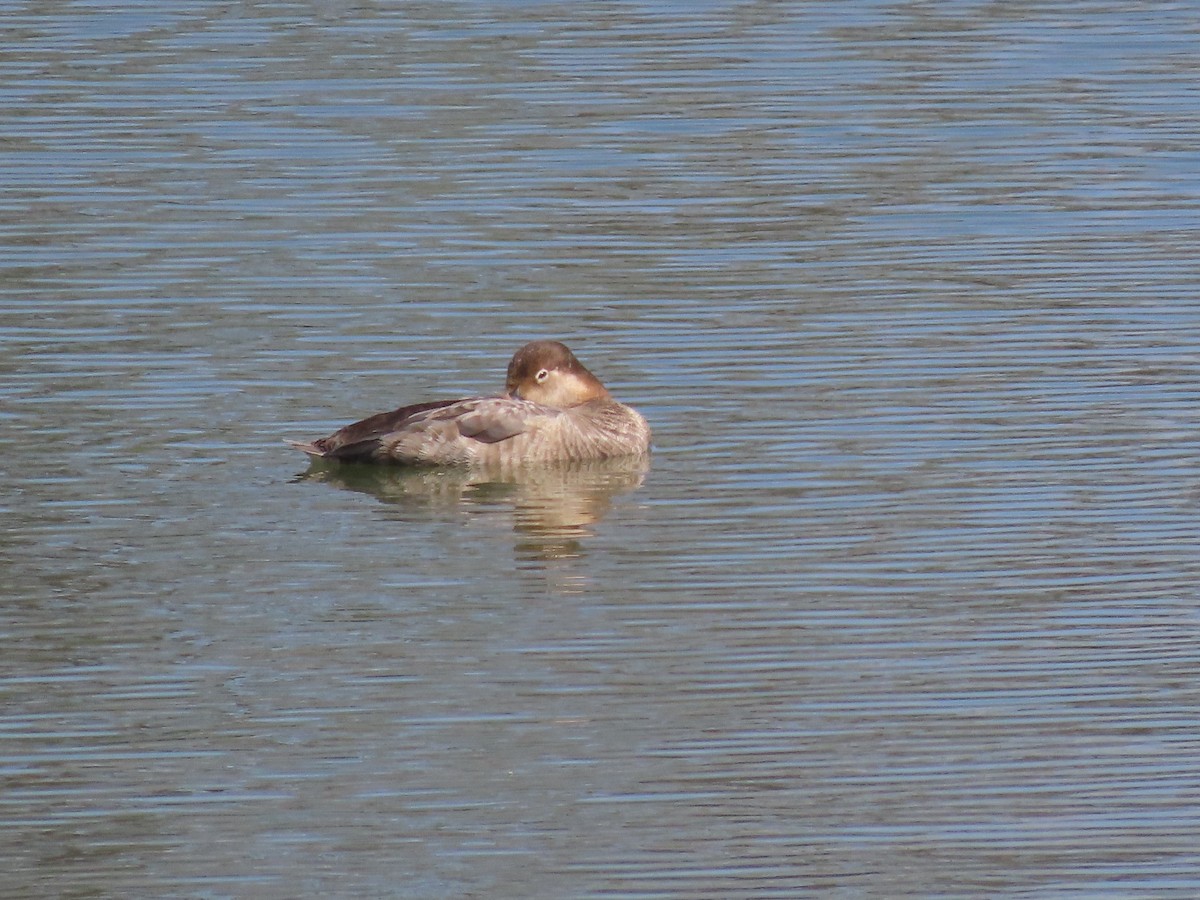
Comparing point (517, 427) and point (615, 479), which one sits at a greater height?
point (517, 427)

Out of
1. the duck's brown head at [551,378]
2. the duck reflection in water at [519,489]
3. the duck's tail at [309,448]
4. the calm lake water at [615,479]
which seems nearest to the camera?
the calm lake water at [615,479]

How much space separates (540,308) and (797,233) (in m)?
2.65

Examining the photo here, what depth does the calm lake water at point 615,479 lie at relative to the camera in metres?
9.58

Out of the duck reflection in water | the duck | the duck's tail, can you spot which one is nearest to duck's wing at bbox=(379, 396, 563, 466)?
the duck

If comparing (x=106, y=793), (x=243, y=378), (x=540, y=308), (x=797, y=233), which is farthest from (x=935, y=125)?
(x=106, y=793)

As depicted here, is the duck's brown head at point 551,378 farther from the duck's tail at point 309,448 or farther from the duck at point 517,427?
the duck's tail at point 309,448

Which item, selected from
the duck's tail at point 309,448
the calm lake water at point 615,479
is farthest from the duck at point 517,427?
the calm lake water at point 615,479

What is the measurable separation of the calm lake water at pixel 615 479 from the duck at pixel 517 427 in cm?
23

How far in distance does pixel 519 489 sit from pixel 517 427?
0.47 m

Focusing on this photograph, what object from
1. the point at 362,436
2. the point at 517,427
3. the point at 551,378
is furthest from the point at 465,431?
the point at 551,378

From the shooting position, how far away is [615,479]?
14.7 metres

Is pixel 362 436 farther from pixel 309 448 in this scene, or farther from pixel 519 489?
pixel 519 489

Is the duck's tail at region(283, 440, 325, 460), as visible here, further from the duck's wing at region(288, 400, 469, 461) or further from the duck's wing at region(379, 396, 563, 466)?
→ the duck's wing at region(379, 396, 563, 466)

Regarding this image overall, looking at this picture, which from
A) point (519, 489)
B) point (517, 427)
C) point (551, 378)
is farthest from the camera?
point (551, 378)
